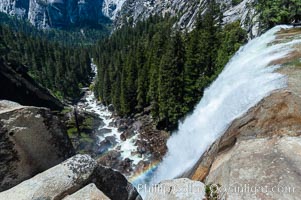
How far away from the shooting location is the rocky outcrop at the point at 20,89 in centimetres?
6775

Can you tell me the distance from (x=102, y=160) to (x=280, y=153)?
128ft

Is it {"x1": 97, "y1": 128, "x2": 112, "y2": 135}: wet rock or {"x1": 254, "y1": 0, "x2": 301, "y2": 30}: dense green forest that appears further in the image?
{"x1": 97, "y1": 128, "x2": 112, "y2": 135}: wet rock

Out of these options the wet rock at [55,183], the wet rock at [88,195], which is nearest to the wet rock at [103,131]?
the wet rock at [55,183]

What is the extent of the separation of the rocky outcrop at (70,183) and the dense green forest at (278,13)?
143 ft

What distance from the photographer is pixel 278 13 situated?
47000 mm

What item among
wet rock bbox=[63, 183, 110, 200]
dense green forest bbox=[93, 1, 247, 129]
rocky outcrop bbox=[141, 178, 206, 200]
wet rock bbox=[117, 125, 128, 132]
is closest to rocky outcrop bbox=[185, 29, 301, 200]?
rocky outcrop bbox=[141, 178, 206, 200]

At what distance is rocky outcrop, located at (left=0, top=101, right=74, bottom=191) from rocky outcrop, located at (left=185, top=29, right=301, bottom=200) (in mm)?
7429

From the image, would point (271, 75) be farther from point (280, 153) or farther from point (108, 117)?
point (108, 117)

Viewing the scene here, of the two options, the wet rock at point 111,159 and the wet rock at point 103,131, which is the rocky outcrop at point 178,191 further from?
the wet rock at point 103,131

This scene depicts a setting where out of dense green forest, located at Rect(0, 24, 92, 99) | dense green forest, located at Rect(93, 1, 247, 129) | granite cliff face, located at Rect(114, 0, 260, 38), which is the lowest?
dense green forest, located at Rect(0, 24, 92, 99)

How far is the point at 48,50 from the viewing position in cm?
13988

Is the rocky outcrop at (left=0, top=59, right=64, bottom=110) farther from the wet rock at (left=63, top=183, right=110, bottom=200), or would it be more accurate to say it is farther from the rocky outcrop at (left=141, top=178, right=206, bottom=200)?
the rocky outcrop at (left=141, top=178, right=206, bottom=200)

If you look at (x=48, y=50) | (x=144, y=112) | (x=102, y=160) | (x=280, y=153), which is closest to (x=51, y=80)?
(x=48, y=50)

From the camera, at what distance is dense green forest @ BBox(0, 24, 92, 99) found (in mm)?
108406
